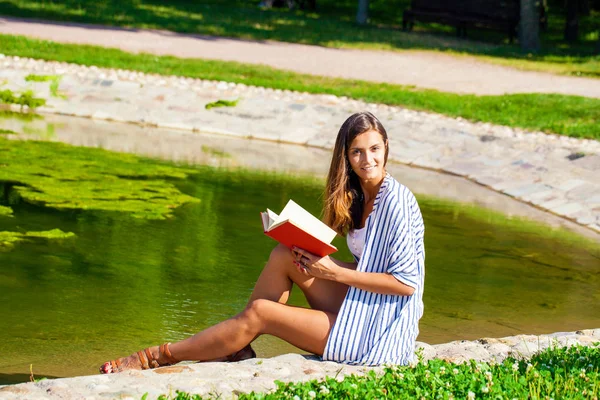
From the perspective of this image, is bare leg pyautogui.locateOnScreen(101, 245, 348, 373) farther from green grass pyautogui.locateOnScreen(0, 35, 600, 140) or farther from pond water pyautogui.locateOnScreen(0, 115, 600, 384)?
green grass pyautogui.locateOnScreen(0, 35, 600, 140)

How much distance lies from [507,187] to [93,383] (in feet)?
26.6

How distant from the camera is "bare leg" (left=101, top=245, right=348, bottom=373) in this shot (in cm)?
493

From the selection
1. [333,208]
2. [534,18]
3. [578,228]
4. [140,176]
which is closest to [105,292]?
[333,208]

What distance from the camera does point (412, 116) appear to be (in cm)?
1488

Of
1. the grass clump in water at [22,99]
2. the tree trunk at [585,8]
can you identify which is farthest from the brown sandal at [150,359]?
the tree trunk at [585,8]

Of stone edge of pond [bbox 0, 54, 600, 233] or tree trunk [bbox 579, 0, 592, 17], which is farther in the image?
tree trunk [bbox 579, 0, 592, 17]

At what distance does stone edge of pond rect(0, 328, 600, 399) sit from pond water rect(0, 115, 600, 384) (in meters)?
0.84

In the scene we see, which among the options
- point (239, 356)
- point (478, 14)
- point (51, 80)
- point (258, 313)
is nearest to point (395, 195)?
point (258, 313)

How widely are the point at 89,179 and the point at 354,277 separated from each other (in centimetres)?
561

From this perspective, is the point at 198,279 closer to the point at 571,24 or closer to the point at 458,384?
the point at 458,384

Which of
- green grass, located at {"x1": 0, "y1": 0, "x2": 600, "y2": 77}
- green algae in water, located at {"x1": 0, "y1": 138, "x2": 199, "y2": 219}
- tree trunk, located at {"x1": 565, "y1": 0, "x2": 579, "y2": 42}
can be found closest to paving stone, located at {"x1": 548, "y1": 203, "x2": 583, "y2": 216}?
green algae in water, located at {"x1": 0, "y1": 138, "x2": 199, "y2": 219}

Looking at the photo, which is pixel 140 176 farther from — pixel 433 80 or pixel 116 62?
pixel 433 80

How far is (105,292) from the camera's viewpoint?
6699 mm

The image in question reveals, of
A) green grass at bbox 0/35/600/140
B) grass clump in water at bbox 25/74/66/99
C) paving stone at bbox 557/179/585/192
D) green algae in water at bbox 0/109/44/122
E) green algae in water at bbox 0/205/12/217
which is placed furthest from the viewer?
green grass at bbox 0/35/600/140
